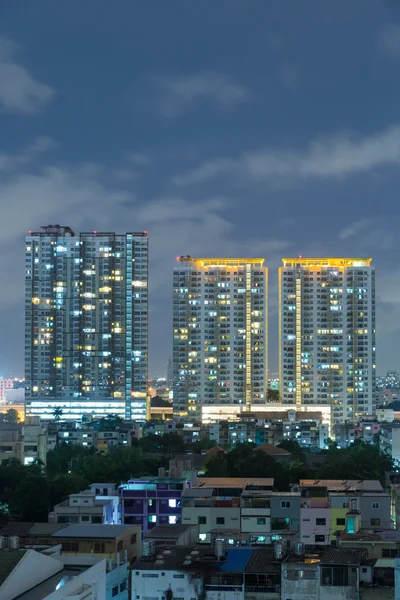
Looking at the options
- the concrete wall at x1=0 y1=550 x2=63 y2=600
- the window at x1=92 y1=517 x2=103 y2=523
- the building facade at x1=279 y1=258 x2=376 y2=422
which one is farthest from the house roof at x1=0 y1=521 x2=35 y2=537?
the building facade at x1=279 y1=258 x2=376 y2=422

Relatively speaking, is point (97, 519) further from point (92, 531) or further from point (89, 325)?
point (89, 325)

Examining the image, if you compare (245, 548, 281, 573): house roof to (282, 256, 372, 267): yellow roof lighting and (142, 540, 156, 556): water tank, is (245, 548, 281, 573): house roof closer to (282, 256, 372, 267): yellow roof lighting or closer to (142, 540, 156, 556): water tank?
(142, 540, 156, 556): water tank

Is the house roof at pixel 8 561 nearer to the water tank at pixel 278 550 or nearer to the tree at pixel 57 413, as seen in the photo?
the water tank at pixel 278 550

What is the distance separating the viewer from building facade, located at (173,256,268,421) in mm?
58781

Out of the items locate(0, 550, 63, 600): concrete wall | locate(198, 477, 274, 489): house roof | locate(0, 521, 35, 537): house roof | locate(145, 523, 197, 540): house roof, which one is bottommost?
locate(0, 521, 35, 537): house roof

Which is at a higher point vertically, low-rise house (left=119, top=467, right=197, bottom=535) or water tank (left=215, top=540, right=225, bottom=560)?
water tank (left=215, top=540, right=225, bottom=560)

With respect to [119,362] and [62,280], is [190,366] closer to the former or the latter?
[119,362]

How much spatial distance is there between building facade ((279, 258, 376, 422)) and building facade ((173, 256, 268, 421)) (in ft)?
4.72

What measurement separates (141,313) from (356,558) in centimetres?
4536

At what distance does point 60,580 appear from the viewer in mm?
11477

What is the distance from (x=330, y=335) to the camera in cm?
5866

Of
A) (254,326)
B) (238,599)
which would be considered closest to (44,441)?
(238,599)

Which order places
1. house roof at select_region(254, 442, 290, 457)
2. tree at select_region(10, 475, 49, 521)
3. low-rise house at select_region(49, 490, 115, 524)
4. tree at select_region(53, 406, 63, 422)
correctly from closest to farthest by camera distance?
low-rise house at select_region(49, 490, 115, 524) < tree at select_region(10, 475, 49, 521) < house roof at select_region(254, 442, 290, 457) < tree at select_region(53, 406, 63, 422)

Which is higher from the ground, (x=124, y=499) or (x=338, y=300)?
(x=338, y=300)
